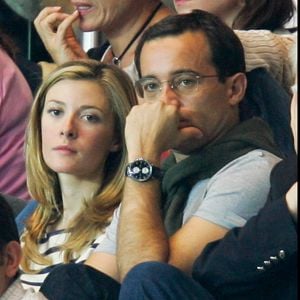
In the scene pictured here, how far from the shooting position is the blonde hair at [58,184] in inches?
119

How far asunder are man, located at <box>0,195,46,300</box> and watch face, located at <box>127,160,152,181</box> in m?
0.28

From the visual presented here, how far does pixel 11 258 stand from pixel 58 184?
20.4 inches

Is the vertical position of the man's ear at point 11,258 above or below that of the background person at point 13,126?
above

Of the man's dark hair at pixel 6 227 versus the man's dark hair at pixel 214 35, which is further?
the man's dark hair at pixel 214 35

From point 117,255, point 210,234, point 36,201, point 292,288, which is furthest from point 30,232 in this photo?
point 292,288

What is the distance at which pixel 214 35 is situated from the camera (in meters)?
2.83

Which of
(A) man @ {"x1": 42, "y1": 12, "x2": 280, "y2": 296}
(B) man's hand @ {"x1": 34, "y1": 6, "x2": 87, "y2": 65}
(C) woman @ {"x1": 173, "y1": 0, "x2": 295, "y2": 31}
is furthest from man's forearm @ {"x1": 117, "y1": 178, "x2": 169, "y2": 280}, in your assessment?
(B) man's hand @ {"x1": 34, "y1": 6, "x2": 87, "y2": 65}

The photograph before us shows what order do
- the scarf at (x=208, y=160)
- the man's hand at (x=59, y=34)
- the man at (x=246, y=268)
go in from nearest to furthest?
the man at (x=246, y=268) < the scarf at (x=208, y=160) < the man's hand at (x=59, y=34)

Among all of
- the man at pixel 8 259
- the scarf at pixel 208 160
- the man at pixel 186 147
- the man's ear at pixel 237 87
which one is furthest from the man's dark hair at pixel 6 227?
the man's ear at pixel 237 87

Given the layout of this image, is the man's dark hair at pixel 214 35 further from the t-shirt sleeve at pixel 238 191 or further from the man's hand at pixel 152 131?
the t-shirt sleeve at pixel 238 191

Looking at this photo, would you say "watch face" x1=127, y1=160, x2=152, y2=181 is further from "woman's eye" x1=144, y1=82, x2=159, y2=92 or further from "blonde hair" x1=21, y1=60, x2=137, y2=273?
"blonde hair" x1=21, y1=60, x2=137, y2=273

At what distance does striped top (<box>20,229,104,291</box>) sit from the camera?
9.75ft

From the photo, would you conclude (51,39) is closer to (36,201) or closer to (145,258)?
(36,201)

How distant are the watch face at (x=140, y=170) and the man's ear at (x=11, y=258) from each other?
0.30 metres
